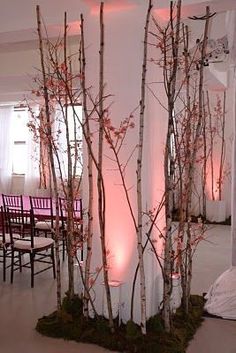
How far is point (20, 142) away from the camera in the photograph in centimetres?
1089

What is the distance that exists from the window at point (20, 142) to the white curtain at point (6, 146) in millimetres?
129

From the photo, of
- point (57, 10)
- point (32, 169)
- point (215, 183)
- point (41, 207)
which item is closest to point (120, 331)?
point (57, 10)

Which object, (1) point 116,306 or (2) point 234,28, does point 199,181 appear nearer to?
(2) point 234,28

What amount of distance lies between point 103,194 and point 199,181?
243 inches

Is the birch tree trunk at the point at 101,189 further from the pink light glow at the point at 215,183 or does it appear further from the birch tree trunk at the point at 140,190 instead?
the pink light glow at the point at 215,183

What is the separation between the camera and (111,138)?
3461 millimetres

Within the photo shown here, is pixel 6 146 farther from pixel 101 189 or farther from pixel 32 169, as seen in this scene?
pixel 101 189

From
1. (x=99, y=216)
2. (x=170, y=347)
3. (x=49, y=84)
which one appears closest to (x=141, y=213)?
(x=99, y=216)

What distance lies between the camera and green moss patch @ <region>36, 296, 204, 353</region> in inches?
124

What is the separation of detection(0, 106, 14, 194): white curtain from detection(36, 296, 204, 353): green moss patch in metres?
7.71

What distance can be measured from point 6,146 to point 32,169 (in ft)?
3.24

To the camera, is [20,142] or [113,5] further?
[20,142]

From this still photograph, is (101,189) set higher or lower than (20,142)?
lower

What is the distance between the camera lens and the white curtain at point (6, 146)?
10.8 meters
